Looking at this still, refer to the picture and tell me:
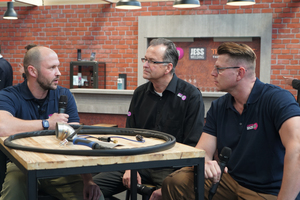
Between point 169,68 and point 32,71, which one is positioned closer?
point 32,71

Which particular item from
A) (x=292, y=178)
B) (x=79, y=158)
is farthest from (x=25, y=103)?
(x=292, y=178)

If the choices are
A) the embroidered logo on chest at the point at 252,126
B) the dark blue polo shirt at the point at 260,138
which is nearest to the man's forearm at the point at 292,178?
the dark blue polo shirt at the point at 260,138

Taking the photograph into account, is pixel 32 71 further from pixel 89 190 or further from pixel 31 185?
pixel 31 185

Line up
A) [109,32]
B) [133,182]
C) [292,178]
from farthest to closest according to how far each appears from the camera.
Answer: [109,32], [133,182], [292,178]

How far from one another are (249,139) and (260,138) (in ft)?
0.21

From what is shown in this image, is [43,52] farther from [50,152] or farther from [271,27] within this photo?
[271,27]

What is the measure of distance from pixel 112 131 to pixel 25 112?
2.57 ft

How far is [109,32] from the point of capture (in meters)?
7.22

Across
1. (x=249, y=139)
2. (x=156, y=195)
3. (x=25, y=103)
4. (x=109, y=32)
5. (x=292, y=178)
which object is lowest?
(x=156, y=195)

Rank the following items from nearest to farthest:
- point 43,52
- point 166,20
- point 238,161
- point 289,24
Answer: point 238,161 < point 43,52 < point 289,24 < point 166,20

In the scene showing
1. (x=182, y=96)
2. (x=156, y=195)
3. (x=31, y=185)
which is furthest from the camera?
(x=182, y=96)

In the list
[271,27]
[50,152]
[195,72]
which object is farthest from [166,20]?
[50,152]

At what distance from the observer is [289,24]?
635cm

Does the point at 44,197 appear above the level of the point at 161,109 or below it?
below
